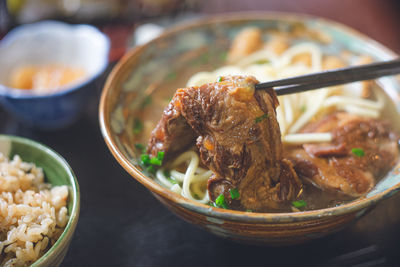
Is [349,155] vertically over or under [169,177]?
over

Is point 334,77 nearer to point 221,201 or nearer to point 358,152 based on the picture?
point 358,152

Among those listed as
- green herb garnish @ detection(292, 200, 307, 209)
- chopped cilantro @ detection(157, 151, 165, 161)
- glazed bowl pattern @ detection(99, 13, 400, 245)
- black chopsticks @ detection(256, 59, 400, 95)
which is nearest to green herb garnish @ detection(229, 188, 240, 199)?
glazed bowl pattern @ detection(99, 13, 400, 245)

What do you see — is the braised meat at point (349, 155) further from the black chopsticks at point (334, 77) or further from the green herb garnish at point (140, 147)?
the green herb garnish at point (140, 147)

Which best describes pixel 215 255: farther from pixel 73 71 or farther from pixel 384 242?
pixel 73 71

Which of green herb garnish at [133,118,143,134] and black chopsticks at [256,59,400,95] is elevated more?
black chopsticks at [256,59,400,95]

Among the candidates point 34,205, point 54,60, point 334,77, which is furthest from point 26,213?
point 54,60

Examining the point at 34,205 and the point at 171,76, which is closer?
the point at 34,205

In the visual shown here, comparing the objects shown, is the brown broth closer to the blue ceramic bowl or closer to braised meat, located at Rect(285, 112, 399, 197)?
braised meat, located at Rect(285, 112, 399, 197)

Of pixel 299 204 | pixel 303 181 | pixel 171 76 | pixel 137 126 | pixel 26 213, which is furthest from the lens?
pixel 171 76
